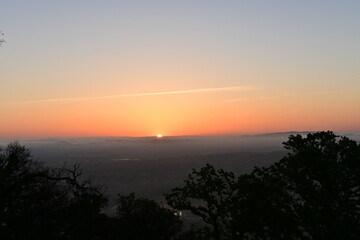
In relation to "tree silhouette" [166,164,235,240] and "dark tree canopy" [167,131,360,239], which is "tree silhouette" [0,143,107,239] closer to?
"tree silhouette" [166,164,235,240]

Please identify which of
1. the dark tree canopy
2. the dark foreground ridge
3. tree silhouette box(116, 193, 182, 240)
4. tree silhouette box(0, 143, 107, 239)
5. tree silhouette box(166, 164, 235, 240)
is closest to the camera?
tree silhouette box(0, 143, 107, 239)

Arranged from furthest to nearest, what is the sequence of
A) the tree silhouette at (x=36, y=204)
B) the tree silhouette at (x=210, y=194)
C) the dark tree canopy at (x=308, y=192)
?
the tree silhouette at (x=210, y=194) < the dark tree canopy at (x=308, y=192) < the tree silhouette at (x=36, y=204)

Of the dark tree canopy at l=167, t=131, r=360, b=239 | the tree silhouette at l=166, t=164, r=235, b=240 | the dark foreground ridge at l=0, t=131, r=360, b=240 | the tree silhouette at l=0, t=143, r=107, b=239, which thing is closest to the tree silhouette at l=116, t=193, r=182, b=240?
the tree silhouette at l=166, t=164, r=235, b=240

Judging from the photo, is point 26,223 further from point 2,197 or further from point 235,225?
point 235,225

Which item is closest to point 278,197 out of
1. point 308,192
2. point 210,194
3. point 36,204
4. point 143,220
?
point 308,192

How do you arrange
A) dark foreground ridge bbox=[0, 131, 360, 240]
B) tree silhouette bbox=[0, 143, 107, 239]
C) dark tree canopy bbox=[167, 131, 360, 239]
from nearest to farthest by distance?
tree silhouette bbox=[0, 143, 107, 239] → dark foreground ridge bbox=[0, 131, 360, 240] → dark tree canopy bbox=[167, 131, 360, 239]

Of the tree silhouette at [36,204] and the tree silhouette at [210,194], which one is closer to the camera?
the tree silhouette at [36,204]

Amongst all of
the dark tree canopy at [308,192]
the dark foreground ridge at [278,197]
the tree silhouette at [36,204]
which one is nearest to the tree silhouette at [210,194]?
the dark foreground ridge at [278,197]

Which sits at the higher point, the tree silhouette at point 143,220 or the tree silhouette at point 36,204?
the tree silhouette at point 36,204

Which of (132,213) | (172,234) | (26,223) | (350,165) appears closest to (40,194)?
(26,223)

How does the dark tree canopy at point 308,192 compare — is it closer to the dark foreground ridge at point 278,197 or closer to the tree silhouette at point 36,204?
the dark foreground ridge at point 278,197

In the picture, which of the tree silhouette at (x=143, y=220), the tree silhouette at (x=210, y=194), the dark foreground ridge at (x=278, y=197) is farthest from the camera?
the tree silhouette at (x=143, y=220)

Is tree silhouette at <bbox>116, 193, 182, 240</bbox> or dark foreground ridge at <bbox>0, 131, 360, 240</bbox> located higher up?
dark foreground ridge at <bbox>0, 131, 360, 240</bbox>

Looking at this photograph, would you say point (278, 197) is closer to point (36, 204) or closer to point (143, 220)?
point (36, 204)
